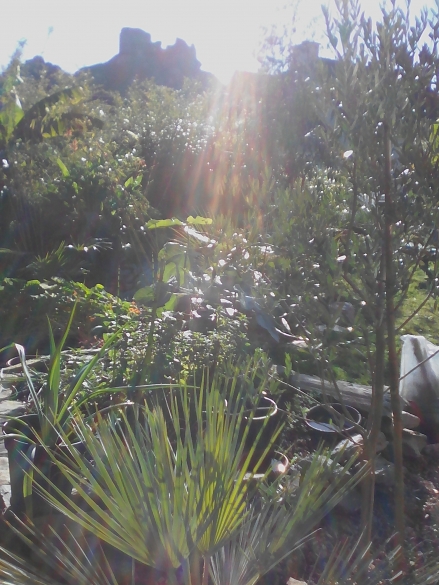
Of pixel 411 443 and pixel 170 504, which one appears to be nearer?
pixel 170 504

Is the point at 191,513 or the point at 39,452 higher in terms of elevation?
the point at 191,513

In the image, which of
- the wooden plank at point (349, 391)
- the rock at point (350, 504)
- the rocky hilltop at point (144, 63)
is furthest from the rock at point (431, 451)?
the rocky hilltop at point (144, 63)

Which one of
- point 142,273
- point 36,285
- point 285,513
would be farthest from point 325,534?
point 142,273

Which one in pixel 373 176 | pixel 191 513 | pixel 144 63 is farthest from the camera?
pixel 144 63

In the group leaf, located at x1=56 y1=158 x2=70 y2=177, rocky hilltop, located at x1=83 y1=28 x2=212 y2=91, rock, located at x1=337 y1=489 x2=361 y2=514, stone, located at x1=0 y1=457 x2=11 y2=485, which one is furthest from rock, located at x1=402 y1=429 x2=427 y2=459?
rocky hilltop, located at x1=83 y1=28 x2=212 y2=91

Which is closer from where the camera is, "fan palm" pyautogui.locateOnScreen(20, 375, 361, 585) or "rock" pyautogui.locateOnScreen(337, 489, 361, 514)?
"fan palm" pyautogui.locateOnScreen(20, 375, 361, 585)

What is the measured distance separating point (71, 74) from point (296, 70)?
22.4 m

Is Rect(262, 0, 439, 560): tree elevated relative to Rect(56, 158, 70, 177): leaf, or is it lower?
lower

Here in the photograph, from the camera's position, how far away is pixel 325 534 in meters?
2.85

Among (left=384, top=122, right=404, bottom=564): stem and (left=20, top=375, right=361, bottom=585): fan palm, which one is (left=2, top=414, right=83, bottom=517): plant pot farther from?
(left=384, top=122, right=404, bottom=564): stem

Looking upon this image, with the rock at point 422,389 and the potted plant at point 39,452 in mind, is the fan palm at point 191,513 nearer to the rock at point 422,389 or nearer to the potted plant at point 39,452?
the potted plant at point 39,452

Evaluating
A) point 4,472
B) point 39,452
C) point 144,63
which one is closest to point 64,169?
point 4,472

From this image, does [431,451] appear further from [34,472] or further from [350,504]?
[34,472]

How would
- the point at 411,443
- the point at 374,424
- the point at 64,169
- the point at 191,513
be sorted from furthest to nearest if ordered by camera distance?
the point at 64,169 → the point at 411,443 → the point at 374,424 → the point at 191,513
